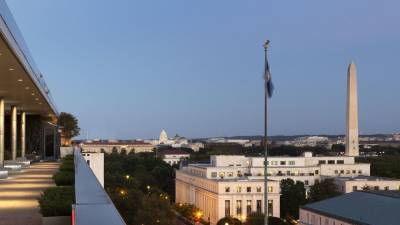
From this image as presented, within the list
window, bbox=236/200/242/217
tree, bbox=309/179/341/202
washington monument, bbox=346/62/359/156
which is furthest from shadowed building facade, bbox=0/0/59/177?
washington monument, bbox=346/62/359/156

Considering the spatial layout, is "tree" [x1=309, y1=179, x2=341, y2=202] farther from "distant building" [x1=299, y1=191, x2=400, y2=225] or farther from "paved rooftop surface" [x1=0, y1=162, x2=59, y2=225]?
"paved rooftop surface" [x1=0, y1=162, x2=59, y2=225]

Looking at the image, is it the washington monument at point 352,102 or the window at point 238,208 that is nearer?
the window at point 238,208

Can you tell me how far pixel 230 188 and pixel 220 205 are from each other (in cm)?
279

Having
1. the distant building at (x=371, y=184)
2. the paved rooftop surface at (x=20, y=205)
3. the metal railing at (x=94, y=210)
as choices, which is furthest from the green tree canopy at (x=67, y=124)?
the metal railing at (x=94, y=210)

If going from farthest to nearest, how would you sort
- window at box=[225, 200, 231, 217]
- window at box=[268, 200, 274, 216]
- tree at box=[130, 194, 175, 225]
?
window at box=[225, 200, 231, 217] → window at box=[268, 200, 274, 216] → tree at box=[130, 194, 175, 225]

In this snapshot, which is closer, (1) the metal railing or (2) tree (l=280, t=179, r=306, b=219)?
(1) the metal railing

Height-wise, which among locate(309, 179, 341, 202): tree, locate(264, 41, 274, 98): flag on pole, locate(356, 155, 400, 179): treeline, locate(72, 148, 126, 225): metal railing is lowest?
locate(309, 179, 341, 202): tree

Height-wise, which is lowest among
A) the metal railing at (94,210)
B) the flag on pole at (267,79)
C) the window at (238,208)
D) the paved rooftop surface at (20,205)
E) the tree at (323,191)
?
the window at (238,208)

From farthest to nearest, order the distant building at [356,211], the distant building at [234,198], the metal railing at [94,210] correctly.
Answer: the distant building at [234,198]
the distant building at [356,211]
the metal railing at [94,210]

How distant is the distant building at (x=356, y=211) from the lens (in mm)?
51344

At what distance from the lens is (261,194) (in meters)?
81.9

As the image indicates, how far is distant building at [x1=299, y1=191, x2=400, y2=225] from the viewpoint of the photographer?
51.3 m

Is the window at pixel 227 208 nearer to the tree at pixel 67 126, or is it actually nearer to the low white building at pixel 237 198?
the low white building at pixel 237 198

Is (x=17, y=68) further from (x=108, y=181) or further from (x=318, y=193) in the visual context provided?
(x=318, y=193)
